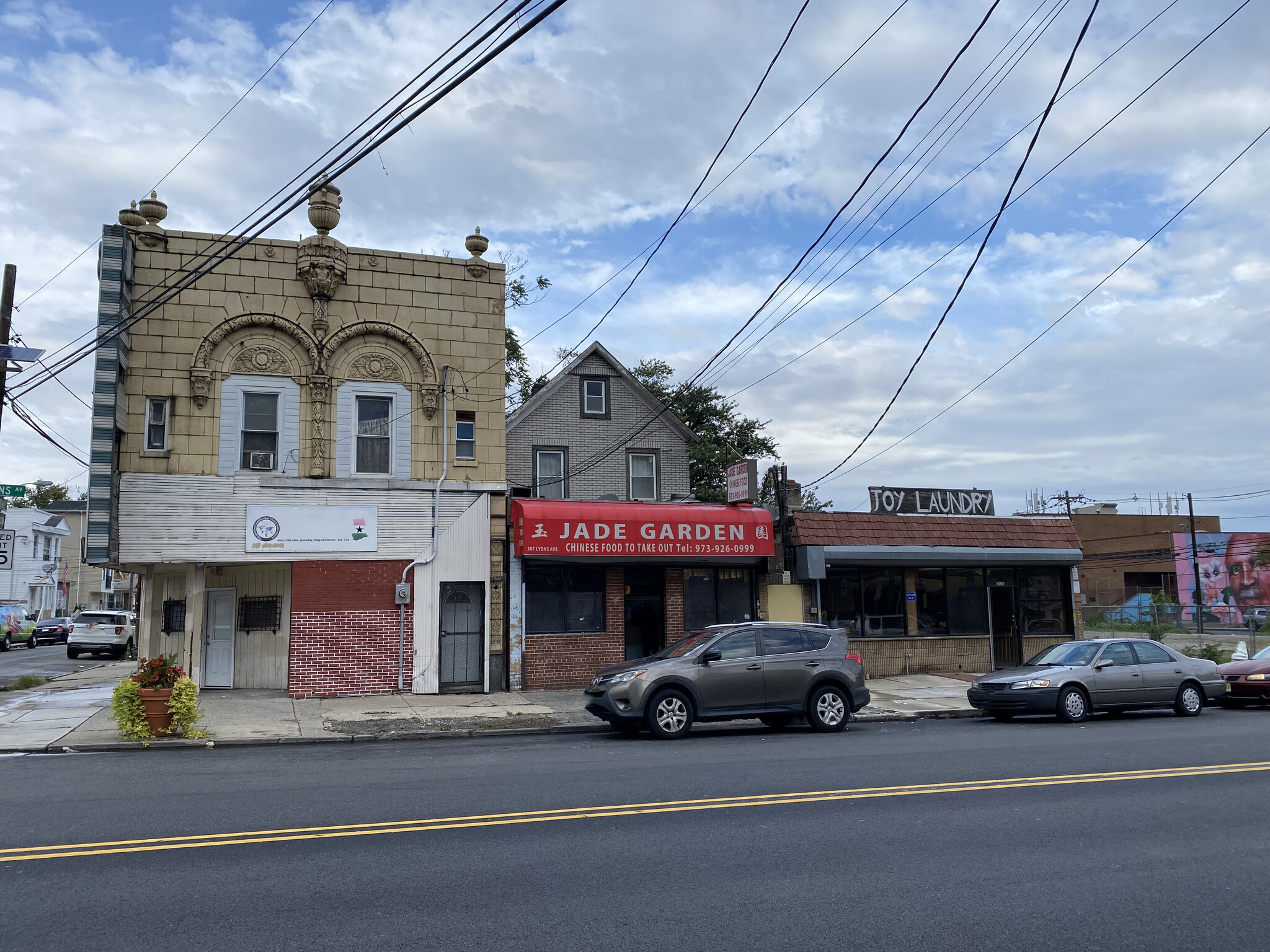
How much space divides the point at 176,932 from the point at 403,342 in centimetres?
1518

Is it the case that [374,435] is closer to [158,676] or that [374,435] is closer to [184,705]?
[158,676]

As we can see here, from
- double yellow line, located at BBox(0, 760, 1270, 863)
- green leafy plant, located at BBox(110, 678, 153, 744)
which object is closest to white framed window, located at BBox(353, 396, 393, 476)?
green leafy plant, located at BBox(110, 678, 153, 744)

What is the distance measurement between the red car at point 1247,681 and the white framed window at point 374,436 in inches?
622

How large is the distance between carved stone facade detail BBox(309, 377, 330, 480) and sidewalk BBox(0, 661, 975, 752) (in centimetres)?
428

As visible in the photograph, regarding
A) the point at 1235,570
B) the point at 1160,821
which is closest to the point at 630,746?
the point at 1160,821

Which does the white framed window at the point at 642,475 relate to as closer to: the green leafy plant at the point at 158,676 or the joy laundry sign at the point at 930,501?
the joy laundry sign at the point at 930,501

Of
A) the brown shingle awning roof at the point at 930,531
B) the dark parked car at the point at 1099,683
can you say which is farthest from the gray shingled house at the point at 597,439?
the dark parked car at the point at 1099,683

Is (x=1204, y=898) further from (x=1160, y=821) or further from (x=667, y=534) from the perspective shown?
(x=667, y=534)

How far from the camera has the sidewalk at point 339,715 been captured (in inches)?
526

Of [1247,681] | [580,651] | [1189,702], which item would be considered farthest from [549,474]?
[1247,681]

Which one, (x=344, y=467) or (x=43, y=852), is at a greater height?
(x=344, y=467)

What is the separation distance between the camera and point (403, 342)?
1936 centimetres

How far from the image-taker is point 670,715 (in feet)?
44.0

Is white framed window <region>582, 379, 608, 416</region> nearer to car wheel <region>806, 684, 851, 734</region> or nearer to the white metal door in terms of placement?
the white metal door
